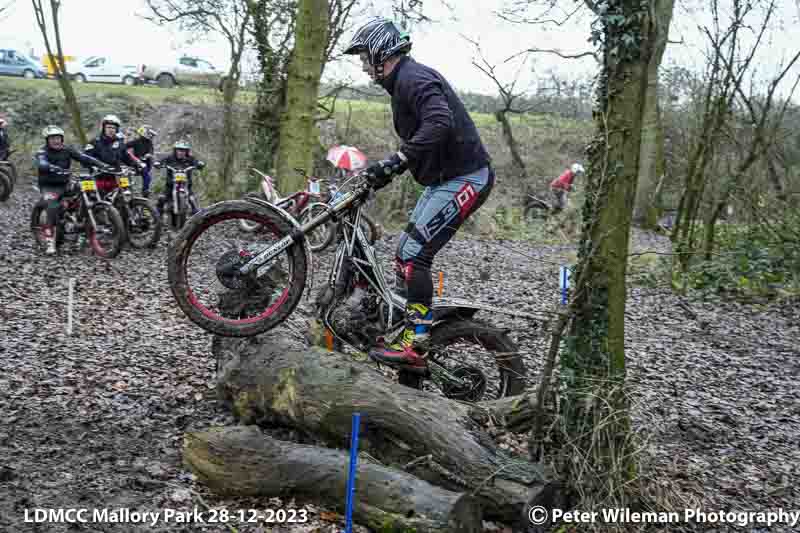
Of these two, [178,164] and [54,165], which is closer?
[54,165]

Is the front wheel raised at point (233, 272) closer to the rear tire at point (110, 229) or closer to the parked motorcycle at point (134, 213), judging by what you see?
the rear tire at point (110, 229)

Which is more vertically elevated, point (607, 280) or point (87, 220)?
point (607, 280)

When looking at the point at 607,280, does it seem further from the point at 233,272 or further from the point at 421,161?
the point at 233,272

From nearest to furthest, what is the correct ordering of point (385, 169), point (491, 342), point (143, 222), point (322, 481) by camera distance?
point (322, 481) → point (385, 169) → point (491, 342) → point (143, 222)

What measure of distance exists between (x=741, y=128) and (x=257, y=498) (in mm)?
10569

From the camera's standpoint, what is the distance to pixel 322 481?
379 centimetres

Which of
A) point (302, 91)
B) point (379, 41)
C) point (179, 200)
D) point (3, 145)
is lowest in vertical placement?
point (179, 200)

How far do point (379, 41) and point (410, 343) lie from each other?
187cm

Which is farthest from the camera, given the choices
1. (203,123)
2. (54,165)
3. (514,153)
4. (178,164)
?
(514,153)

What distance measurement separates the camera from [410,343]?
4668 mm

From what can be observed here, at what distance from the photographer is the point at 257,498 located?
3.86 metres

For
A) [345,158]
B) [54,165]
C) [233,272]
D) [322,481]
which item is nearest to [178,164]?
[54,165]

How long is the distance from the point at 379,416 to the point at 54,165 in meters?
9.04

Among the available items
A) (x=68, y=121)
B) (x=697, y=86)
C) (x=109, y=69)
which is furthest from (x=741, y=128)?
(x=109, y=69)
